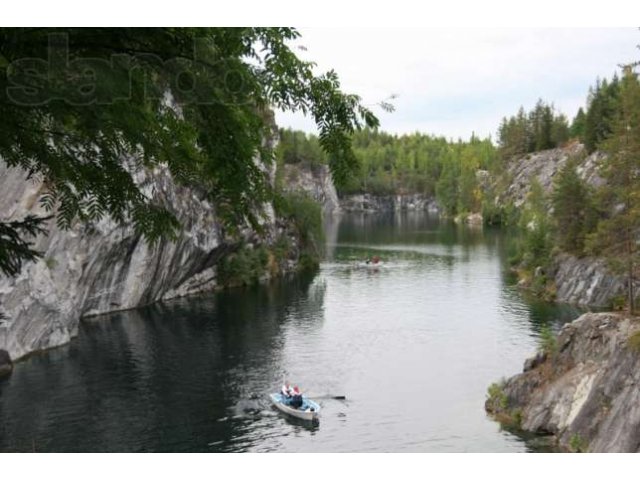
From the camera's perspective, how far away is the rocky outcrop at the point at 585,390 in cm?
3328

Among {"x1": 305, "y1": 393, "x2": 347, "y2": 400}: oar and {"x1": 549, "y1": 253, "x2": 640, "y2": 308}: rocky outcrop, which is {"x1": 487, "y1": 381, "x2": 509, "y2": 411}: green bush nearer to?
{"x1": 305, "y1": 393, "x2": 347, "y2": 400}: oar

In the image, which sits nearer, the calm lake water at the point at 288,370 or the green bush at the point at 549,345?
the calm lake water at the point at 288,370

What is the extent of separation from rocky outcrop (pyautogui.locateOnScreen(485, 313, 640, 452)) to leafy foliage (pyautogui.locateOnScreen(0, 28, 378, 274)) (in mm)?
26695

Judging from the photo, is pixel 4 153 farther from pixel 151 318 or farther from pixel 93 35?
pixel 151 318

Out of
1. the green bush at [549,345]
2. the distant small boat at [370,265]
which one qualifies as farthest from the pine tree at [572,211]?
the green bush at [549,345]

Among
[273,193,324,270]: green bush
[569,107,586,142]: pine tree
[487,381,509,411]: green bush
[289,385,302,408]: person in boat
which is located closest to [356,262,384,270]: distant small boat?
[273,193,324,270]: green bush

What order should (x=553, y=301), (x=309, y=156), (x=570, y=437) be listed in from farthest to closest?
(x=309, y=156) < (x=553, y=301) < (x=570, y=437)

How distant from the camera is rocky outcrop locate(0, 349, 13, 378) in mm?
47516

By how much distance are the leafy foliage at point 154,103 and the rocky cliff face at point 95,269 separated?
3031 centimetres

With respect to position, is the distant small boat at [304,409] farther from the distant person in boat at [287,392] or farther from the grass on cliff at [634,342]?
the grass on cliff at [634,342]

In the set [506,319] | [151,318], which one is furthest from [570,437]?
[151,318]

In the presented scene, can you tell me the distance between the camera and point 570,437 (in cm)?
3588

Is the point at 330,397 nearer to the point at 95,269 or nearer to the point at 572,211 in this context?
the point at 95,269

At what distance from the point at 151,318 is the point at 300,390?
2563 centimetres
